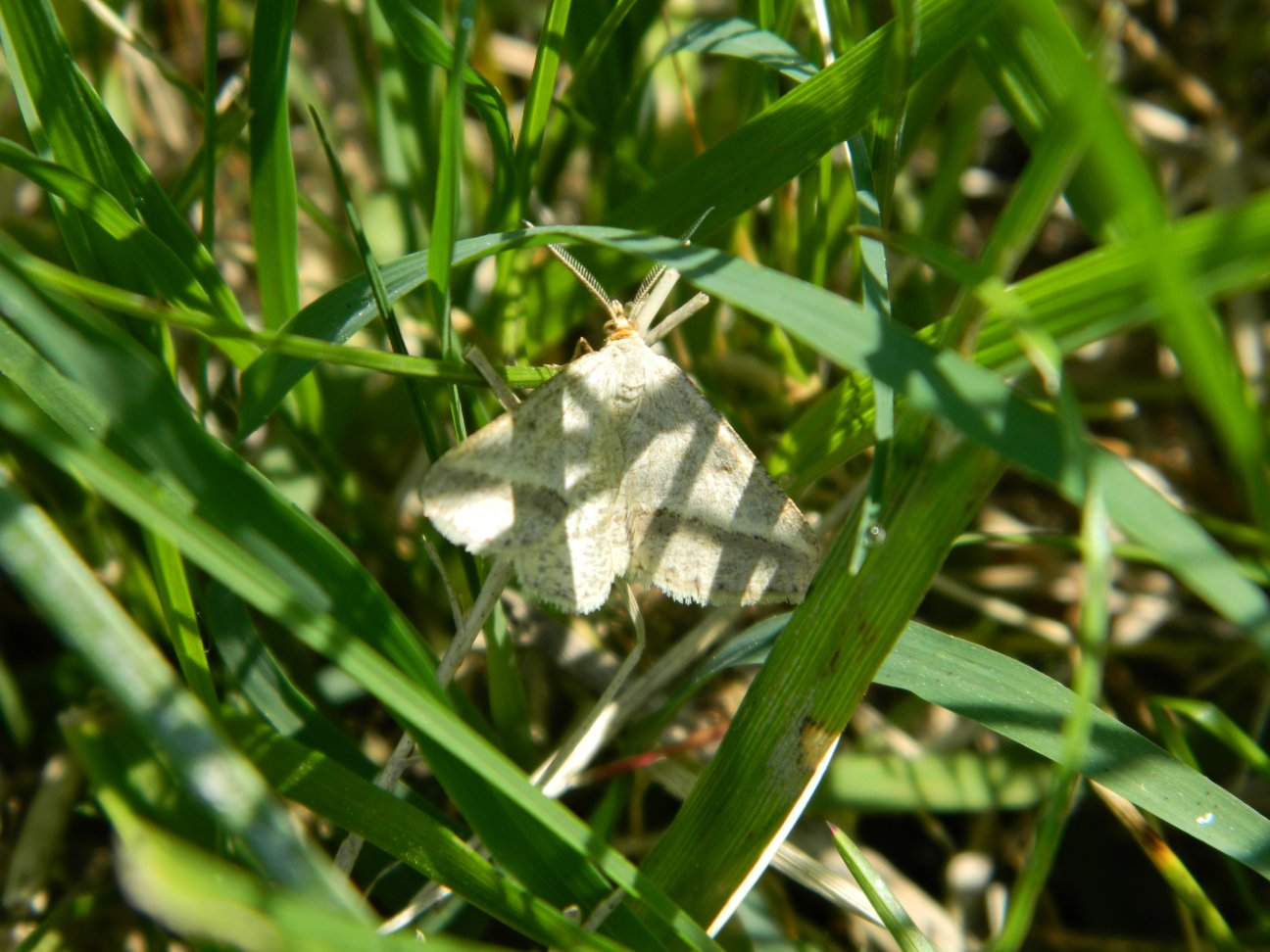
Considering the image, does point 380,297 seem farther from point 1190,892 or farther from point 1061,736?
point 1190,892

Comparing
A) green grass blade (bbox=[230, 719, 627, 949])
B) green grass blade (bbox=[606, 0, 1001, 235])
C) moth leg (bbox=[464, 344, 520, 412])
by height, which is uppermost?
green grass blade (bbox=[606, 0, 1001, 235])

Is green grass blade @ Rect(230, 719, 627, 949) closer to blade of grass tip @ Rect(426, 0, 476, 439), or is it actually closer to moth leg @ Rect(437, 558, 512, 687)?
moth leg @ Rect(437, 558, 512, 687)

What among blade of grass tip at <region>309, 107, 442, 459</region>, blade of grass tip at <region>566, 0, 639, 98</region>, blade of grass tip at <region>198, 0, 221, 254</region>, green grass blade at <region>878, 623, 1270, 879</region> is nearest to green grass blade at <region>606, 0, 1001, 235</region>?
blade of grass tip at <region>566, 0, 639, 98</region>

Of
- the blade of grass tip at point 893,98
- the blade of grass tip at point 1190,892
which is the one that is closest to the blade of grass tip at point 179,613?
the blade of grass tip at point 893,98

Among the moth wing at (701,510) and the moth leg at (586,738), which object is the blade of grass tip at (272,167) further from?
the moth leg at (586,738)

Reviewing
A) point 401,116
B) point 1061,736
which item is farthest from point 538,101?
point 1061,736

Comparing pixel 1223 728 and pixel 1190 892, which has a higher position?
pixel 1223 728
